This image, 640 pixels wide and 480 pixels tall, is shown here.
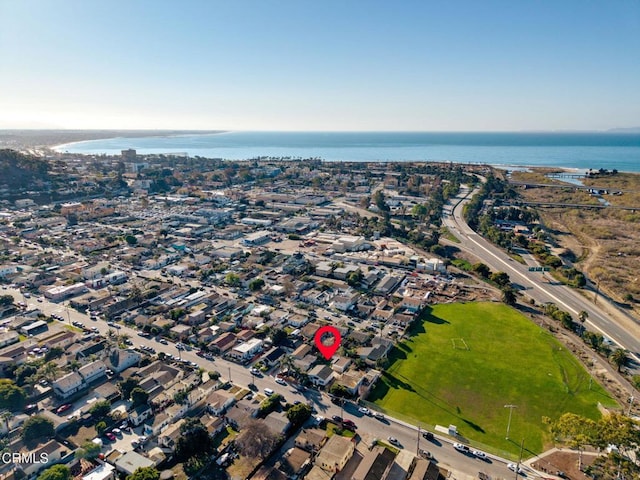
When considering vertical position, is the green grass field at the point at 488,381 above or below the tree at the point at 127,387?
below

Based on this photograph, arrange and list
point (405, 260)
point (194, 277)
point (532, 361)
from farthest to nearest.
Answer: point (405, 260) < point (194, 277) < point (532, 361)

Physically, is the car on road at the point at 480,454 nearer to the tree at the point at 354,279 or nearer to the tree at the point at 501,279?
the tree at the point at 354,279

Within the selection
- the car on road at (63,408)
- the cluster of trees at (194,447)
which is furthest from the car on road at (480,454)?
the car on road at (63,408)

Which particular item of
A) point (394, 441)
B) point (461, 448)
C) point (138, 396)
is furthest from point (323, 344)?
point (138, 396)

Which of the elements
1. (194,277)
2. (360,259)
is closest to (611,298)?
(360,259)

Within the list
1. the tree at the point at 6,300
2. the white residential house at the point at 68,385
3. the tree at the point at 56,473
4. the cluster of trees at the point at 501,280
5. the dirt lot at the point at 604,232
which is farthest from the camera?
the dirt lot at the point at 604,232

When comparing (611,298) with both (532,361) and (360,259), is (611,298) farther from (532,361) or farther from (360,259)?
(360,259)

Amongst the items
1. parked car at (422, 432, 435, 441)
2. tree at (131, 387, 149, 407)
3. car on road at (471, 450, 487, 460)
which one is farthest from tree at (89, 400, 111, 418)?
car on road at (471, 450, 487, 460)
